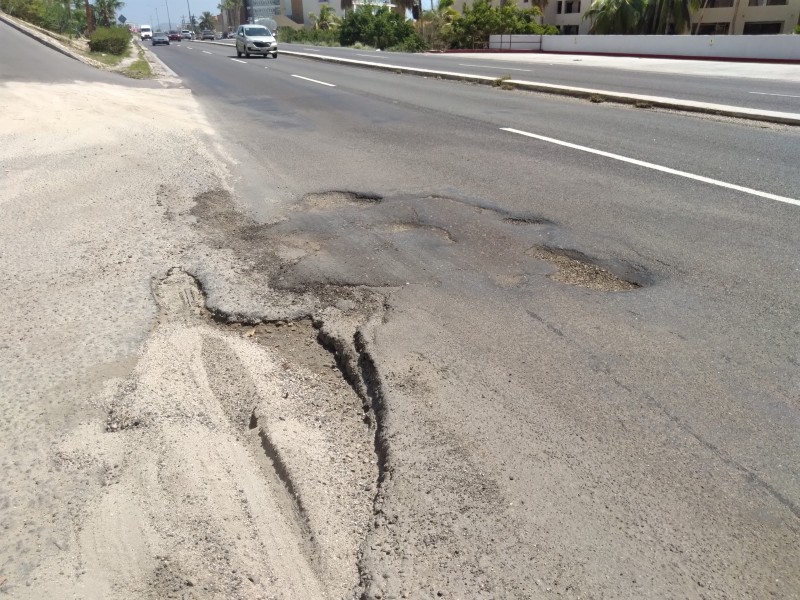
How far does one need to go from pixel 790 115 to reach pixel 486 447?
34.8ft

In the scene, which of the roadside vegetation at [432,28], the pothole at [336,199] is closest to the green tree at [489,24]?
the roadside vegetation at [432,28]

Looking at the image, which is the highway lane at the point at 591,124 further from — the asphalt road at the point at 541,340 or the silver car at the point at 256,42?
the silver car at the point at 256,42

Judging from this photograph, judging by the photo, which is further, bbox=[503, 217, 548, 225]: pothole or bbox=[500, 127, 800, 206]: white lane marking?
bbox=[500, 127, 800, 206]: white lane marking

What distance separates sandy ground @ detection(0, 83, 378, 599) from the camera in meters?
2.47

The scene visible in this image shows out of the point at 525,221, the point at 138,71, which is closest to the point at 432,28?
the point at 138,71

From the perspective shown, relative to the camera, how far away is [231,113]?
1422cm

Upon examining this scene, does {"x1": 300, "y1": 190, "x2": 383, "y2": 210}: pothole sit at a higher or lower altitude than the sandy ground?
higher

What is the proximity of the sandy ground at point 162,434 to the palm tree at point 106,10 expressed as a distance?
86.3 metres

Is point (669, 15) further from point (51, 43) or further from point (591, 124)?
point (591, 124)

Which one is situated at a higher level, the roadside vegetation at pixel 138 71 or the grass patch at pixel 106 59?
the grass patch at pixel 106 59

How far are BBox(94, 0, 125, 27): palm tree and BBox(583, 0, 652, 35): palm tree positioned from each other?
2404 inches

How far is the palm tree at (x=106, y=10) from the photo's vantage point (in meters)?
80.7

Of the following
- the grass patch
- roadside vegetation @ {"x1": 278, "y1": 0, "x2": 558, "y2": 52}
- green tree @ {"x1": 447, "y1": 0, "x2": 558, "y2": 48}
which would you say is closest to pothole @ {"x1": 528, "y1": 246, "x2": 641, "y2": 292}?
the grass patch

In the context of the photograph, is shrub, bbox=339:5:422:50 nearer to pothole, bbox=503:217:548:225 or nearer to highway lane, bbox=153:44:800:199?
highway lane, bbox=153:44:800:199
